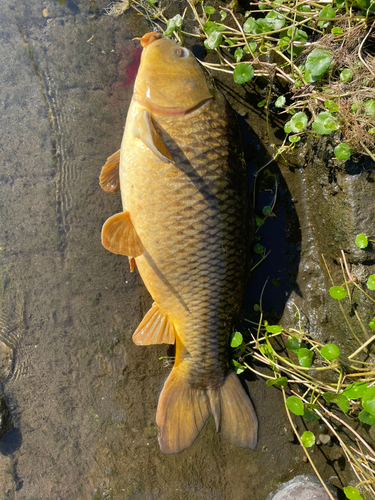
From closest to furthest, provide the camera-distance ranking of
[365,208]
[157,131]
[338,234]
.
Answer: [157,131] < [365,208] < [338,234]

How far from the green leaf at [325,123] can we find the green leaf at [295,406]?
1599 millimetres

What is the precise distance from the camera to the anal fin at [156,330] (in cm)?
203

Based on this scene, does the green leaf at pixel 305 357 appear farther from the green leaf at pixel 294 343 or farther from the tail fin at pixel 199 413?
the tail fin at pixel 199 413

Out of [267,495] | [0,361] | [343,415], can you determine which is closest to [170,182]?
[0,361]

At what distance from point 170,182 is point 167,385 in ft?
4.30

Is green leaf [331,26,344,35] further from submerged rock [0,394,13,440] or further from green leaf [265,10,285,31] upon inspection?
submerged rock [0,394,13,440]

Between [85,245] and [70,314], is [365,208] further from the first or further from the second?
[70,314]

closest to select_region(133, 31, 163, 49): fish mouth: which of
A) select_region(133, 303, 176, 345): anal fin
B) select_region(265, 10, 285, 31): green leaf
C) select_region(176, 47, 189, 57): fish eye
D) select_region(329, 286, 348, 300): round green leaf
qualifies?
select_region(176, 47, 189, 57): fish eye

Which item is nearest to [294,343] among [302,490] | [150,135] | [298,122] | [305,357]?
[305,357]

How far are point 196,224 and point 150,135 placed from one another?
516 mm

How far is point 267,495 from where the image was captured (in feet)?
7.48

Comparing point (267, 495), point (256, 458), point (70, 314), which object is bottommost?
point (267, 495)

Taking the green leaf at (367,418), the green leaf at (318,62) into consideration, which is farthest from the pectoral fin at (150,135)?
the green leaf at (367,418)

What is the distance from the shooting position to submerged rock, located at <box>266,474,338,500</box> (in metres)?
2.16
